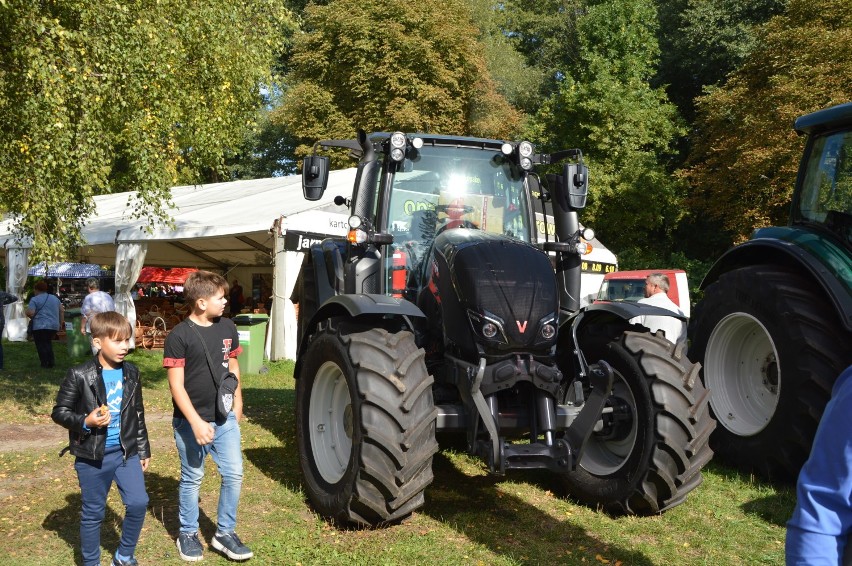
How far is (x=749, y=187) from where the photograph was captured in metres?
21.4

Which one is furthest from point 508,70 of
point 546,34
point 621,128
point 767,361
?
point 767,361

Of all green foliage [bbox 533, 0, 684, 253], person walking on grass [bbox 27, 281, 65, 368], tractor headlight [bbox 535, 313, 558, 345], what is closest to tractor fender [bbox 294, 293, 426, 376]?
tractor headlight [bbox 535, 313, 558, 345]

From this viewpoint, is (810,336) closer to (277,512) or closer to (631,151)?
(277,512)

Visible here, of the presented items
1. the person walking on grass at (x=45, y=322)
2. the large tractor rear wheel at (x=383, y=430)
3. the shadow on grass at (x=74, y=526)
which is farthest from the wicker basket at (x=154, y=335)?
the large tractor rear wheel at (x=383, y=430)

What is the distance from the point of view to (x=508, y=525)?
5.13 metres

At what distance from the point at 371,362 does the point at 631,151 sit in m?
23.8

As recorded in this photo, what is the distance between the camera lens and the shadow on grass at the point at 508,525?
15.1ft

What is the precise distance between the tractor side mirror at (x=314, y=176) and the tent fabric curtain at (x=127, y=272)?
1052cm

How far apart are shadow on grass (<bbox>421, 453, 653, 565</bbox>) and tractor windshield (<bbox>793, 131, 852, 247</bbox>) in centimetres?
291

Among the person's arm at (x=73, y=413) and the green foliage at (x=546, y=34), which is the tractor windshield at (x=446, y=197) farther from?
the green foliage at (x=546, y=34)

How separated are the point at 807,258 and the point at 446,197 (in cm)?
261

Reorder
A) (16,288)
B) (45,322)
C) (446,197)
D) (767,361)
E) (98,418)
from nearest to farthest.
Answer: (98,418) < (446,197) < (767,361) < (45,322) < (16,288)

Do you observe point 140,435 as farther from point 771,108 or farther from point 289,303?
point 771,108

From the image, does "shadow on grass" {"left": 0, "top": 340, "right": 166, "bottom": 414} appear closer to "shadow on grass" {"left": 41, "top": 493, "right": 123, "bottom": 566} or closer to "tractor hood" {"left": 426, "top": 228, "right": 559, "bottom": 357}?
"shadow on grass" {"left": 41, "top": 493, "right": 123, "bottom": 566}
